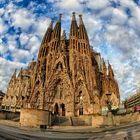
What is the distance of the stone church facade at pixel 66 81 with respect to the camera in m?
56.2

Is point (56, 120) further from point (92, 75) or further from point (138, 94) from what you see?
point (138, 94)

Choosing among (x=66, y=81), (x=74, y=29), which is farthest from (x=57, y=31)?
(x=66, y=81)

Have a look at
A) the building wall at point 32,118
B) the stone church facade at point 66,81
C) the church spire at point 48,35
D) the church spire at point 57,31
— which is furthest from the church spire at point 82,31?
the building wall at point 32,118

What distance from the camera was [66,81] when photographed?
5838cm

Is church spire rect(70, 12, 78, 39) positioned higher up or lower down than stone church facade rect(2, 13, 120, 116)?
higher up

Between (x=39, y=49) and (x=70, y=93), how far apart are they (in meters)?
19.4

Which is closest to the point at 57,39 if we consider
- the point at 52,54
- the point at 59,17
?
the point at 52,54

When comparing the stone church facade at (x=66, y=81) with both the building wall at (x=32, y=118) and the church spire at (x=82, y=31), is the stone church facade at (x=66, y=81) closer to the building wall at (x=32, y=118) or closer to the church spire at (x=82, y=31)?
the church spire at (x=82, y=31)

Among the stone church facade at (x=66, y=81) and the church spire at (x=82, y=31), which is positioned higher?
the church spire at (x=82, y=31)

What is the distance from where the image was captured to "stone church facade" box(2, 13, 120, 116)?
184ft

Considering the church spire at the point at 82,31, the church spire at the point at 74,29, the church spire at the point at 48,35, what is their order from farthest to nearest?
the church spire at the point at 48,35, the church spire at the point at 82,31, the church spire at the point at 74,29

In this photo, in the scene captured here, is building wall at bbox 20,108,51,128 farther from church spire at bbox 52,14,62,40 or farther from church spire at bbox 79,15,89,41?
church spire at bbox 52,14,62,40

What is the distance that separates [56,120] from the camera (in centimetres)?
3816

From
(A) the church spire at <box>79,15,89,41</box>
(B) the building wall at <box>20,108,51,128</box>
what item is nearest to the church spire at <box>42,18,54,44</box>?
(A) the church spire at <box>79,15,89,41</box>
